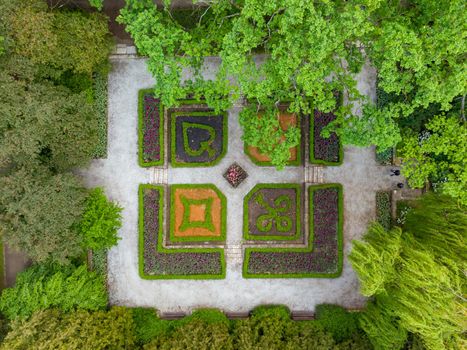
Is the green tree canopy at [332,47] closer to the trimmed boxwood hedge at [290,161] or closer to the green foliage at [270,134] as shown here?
the green foliage at [270,134]

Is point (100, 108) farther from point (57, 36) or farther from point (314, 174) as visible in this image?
point (314, 174)

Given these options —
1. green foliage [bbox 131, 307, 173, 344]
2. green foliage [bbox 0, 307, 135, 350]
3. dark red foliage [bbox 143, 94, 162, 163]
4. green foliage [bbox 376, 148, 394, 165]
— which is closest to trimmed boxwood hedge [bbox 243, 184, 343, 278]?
green foliage [bbox 376, 148, 394, 165]

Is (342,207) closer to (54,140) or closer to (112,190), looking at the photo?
(112,190)

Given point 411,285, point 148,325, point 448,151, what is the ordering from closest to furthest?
point 411,285, point 448,151, point 148,325

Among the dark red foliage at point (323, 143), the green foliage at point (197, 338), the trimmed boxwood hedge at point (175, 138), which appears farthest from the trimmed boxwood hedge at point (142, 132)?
the green foliage at point (197, 338)

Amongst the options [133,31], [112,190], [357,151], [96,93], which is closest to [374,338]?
[357,151]

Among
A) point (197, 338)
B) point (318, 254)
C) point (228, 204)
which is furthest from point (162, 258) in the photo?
point (318, 254)

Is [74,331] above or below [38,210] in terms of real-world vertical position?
below
